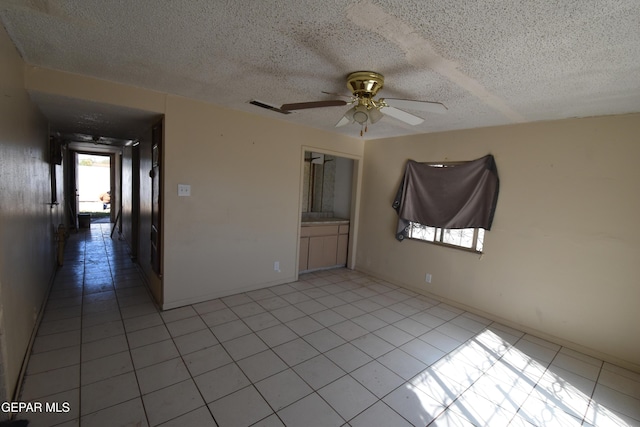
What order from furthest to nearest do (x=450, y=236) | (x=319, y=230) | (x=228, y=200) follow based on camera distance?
(x=319, y=230)
(x=450, y=236)
(x=228, y=200)

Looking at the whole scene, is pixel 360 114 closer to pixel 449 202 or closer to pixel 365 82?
pixel 365 82

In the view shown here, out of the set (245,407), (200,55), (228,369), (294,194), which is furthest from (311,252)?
(200,55)

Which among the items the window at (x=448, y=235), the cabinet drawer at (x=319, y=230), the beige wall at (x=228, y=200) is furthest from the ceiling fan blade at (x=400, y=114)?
the cabinet drawer at (x=319, y=230)

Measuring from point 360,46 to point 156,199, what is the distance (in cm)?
269

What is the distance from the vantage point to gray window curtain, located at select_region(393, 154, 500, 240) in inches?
123

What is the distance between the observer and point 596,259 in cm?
251

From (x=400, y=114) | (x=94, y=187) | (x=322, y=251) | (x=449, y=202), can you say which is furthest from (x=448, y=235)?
(x=94, y=187)

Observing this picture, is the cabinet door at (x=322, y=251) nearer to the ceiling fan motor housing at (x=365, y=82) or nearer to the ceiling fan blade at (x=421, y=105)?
the ceiling fan motor housing at (x=365, y=82)

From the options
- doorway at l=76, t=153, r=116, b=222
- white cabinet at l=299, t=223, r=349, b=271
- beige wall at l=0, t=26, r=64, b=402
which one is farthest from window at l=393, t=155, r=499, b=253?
doorway at l=76, t=153, r=116, b=222

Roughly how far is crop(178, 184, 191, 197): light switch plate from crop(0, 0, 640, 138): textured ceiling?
0.96m

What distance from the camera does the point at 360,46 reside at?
1.57 m

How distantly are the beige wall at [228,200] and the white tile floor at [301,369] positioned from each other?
14.3 inches

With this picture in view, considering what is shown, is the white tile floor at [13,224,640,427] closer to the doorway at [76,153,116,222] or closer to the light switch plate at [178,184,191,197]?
the light switch plate at [178,184,191,197]

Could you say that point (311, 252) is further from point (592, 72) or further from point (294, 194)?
point (592, 72)
